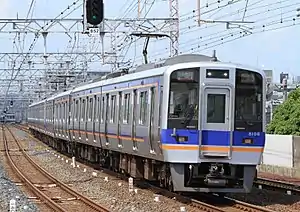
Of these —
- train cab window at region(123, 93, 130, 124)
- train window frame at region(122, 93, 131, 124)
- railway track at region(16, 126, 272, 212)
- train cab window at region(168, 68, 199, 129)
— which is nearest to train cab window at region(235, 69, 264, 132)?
train cab window at region(168, 68, 199, 129)

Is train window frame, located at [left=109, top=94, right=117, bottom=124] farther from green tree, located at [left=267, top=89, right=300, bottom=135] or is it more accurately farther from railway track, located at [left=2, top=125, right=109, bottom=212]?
green tree, located at [left=267, top=89, right=300, bottom=135]

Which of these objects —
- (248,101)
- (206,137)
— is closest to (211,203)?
(206,137)

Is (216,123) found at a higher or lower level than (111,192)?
higher

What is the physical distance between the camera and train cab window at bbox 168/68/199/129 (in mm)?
13367

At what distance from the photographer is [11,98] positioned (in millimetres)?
103562

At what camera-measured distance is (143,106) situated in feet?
50.9

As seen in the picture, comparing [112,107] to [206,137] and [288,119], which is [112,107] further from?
[288,119]

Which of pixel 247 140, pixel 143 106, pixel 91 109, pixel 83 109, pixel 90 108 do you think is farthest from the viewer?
pixel 83 109

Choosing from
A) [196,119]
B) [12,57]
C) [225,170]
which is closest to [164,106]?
[196,119]

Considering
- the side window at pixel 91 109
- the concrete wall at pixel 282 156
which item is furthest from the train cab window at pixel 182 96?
the concrete wall at pixel 282 156

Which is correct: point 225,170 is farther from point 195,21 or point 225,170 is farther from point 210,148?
point 195,21

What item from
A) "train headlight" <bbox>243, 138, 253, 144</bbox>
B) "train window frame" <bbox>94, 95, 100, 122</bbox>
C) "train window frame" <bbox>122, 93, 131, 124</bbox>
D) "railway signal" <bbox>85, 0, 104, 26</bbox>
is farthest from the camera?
"train window frame" <bbox>94, 95, 100, 122</bbox>

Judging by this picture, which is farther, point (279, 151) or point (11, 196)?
point (279, 151)

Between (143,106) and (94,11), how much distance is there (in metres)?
2.45
